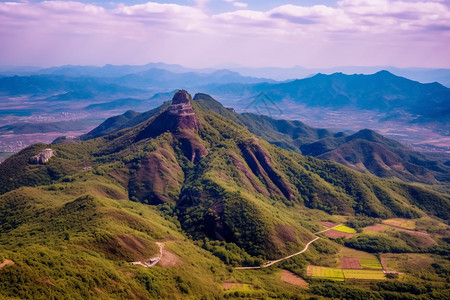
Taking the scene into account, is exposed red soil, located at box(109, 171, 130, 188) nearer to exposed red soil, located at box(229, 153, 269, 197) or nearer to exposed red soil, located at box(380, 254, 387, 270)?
exposed red soil, located at box(229, 153, 269, 197)

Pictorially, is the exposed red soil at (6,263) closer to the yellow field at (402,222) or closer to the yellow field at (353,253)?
the yellow field at (353,253)

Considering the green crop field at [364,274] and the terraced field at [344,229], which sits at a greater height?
the green crop field at [364,274]

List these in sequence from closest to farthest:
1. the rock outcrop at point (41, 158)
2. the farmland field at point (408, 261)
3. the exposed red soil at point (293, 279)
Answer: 1. the exposed red soil at point (293, 279)
2. the farmland field at point (408, 261)
3. the rock outcrop at point (41, 158)

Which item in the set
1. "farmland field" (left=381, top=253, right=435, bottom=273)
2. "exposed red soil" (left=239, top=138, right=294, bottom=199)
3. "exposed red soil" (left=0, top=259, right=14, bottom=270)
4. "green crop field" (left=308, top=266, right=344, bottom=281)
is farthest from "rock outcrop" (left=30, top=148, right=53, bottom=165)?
"farmland field" (left=381, top=253, right=435, bottom=273)

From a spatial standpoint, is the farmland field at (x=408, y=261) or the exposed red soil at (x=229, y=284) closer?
the exposed red soil at (x=229, y=284)

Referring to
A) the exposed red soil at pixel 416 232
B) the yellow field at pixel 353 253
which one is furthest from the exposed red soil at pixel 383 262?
the exposed red soil at pixel 416 232

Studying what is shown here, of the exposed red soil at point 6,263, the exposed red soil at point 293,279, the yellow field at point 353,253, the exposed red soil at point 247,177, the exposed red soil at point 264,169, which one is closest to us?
the exposed red soil at point 6,263

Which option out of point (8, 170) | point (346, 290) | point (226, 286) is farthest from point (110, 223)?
point (8, 170)
